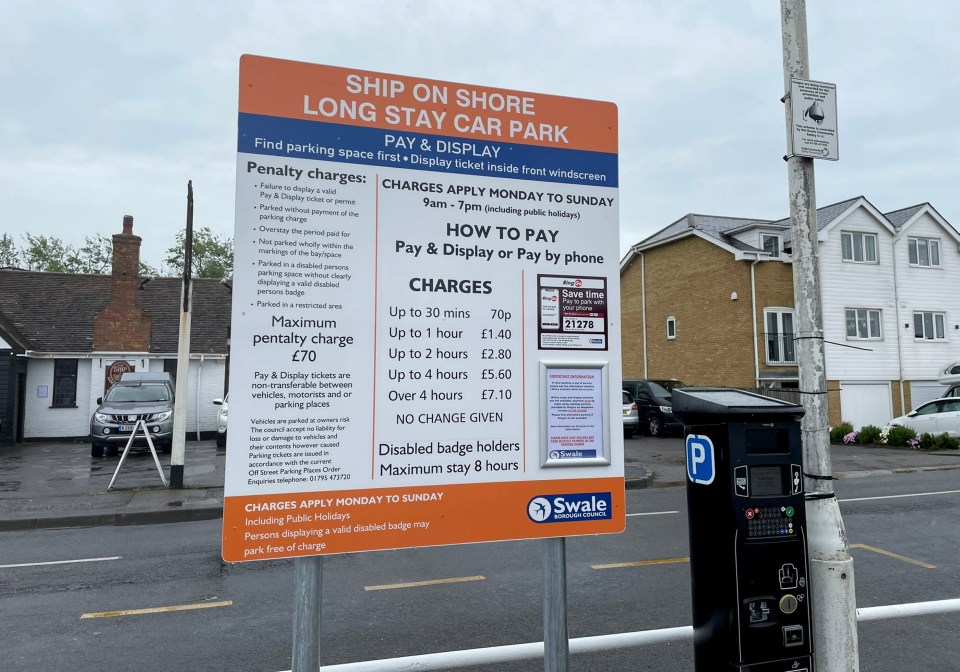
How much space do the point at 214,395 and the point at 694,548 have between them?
2430 cm

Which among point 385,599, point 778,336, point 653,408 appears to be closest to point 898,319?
point 778,336

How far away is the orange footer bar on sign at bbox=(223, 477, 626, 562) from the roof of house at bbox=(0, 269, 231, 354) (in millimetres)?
24263

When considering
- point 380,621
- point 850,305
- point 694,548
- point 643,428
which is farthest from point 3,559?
point 850,305

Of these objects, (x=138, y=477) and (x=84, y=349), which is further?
(x=84, y=349)

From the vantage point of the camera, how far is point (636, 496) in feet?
39.9

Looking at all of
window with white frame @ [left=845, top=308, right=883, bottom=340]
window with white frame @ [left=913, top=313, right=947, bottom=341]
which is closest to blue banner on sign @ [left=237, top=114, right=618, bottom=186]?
window with white frame @ [left=845, top=308, right=883, bottom=340]

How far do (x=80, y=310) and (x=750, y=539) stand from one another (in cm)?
2843

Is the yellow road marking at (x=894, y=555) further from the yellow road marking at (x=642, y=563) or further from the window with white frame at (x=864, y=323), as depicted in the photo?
the window with white frame at (x=864, y=323)

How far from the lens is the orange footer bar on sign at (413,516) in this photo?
2.51 meters

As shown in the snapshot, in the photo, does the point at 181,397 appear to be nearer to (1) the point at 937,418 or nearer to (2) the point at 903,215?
(1) the point at 937,418

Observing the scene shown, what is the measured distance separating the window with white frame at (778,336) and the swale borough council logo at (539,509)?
26643 mm

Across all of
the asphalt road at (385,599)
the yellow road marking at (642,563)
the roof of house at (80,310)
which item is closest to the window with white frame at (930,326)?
the asphalt road at (385,599)

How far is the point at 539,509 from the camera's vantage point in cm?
287

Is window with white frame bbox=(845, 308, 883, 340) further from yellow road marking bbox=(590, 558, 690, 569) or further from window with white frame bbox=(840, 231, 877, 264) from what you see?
yellow road marking bbox=(590, 558, 690, 569)
